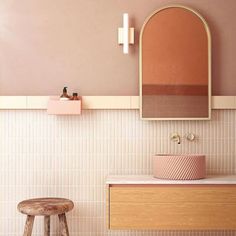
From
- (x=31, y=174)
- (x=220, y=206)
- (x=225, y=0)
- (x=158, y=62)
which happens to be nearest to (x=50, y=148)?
(x=31, y=174)

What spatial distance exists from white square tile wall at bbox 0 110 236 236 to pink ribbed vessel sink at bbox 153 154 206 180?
0.33 meters

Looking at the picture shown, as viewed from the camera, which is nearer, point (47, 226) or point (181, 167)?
point (181, 167)

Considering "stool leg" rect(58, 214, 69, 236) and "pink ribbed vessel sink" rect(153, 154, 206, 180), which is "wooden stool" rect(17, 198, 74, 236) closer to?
"stool leg" rect(58, 214, 69, 236)

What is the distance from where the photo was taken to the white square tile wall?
3.58 metres

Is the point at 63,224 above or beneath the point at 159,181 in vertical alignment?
beneath

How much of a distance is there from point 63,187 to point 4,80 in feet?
2.86

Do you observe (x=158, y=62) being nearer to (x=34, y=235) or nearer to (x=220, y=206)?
(x=220, y=206)

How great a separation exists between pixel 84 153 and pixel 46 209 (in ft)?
2.08

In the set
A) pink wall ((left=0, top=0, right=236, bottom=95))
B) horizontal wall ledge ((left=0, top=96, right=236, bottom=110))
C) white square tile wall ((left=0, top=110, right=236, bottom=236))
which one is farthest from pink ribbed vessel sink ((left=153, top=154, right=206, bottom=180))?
pink wall ((left=0, top=0, right=236, bottom=95))

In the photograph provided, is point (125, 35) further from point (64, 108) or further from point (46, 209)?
point (46, 209)

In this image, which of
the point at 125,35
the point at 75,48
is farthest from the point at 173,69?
the point at 75,48

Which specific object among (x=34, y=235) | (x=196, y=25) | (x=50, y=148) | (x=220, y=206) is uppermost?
(x=196, y=25)

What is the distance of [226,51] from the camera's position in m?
3.62

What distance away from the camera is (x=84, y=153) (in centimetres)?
360
